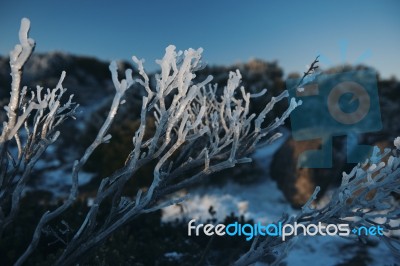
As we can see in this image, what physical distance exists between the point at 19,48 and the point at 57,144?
884 centimetres

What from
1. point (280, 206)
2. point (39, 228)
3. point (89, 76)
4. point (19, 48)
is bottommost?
point (280, 206)

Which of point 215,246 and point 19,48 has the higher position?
point 19,48

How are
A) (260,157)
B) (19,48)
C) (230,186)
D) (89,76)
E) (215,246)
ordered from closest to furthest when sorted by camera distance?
(19,48) → (215,246) → (230,186) → (260,157) → (89,76)

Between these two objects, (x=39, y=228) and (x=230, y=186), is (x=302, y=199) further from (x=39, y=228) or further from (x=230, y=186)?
(x=39, y=228)

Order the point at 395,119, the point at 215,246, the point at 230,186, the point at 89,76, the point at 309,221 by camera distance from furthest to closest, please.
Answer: the point at 89,76 → the point at 395,119 → the point at 230,186 → the point at 215,246 → the point at 309,221

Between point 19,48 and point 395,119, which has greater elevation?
point 19,48

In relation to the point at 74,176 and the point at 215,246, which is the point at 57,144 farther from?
the point at 74,176

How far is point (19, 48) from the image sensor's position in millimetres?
1581

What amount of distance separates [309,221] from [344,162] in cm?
386

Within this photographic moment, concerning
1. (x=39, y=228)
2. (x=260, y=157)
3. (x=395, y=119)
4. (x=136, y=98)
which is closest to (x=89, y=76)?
(x=136, y=98)

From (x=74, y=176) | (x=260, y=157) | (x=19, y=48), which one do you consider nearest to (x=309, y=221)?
(x=74, y=176)

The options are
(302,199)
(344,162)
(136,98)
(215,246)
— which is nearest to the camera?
(215,246)

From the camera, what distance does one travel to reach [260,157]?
300 inches

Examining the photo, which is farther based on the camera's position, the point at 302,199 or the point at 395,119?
the point at 395,119
